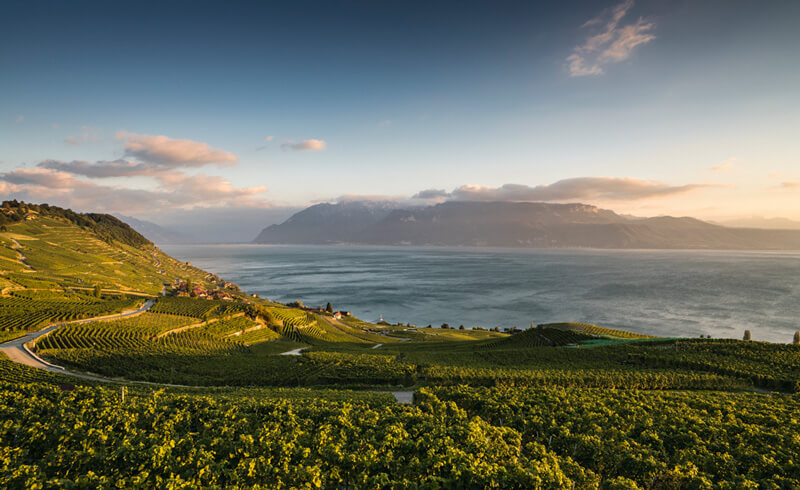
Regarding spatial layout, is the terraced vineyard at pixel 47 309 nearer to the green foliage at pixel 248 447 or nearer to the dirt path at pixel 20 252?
the dirt path at pixel 20 252

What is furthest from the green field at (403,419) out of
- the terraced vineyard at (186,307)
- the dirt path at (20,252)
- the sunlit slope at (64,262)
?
the dirt path at (20,252)

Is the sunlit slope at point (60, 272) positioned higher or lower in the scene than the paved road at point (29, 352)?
higher

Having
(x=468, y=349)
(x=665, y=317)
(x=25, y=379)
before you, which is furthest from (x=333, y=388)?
(x=665, y=317)

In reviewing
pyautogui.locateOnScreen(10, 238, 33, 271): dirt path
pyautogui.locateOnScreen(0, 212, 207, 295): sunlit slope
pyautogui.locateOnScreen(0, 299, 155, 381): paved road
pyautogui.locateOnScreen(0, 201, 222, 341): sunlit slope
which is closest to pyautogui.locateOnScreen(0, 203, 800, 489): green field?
pyautogui.locateOnScreen(0, 299, 155, 381): paved road

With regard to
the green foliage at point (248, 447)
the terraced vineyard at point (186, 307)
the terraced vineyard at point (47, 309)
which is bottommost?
the terraced vineyard at point (186, 307)

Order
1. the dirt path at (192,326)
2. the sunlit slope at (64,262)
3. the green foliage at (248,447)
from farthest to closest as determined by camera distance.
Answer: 1. the sunlit slope at (64,262)
2. the dirt path at (192,326)
3. the green foliage at (248,447)

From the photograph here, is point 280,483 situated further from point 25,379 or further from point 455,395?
point 25,379

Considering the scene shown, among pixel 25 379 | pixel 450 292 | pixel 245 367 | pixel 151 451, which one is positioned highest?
pixel 151 451

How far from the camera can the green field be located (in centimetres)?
1413

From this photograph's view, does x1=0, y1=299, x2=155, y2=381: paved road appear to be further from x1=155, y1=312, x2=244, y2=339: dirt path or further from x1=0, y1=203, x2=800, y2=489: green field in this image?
x1=155, y1=312, x2=244, y2=339: dirt path

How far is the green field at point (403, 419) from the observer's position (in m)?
14.1

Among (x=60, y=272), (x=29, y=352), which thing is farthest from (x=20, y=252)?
(x=29, y=352)

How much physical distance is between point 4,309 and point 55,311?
612 centimetres

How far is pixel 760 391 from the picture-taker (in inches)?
1319
